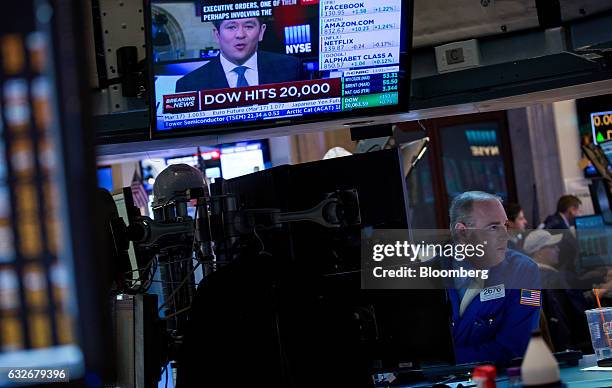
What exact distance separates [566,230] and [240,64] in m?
5.03

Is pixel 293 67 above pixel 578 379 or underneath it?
above

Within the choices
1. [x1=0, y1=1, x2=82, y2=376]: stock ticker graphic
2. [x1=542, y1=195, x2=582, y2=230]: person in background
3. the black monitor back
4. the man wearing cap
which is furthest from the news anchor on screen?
[x1=542, y1=195, x2=582, y2=230]: person in background

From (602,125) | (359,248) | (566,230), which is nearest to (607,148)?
(566,230)

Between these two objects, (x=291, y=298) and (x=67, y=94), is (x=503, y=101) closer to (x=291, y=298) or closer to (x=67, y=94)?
(x=291, y=298)

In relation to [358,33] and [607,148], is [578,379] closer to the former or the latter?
[358,33]

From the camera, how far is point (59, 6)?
1.03 meters

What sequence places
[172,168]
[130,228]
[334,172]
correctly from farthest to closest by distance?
1. [172,168]
2. [334,172]
3. [130,228]

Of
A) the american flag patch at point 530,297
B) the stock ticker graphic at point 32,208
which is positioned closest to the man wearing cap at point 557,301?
the american flag patch at point 530,297

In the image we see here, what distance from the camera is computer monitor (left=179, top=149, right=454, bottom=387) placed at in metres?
2.97

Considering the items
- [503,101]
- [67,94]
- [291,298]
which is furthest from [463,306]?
[67,94]

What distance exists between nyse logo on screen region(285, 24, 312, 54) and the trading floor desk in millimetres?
1339

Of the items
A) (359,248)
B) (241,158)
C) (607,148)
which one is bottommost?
(359,248)

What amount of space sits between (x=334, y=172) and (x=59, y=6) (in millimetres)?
2439

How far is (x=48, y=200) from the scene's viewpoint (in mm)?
1049
